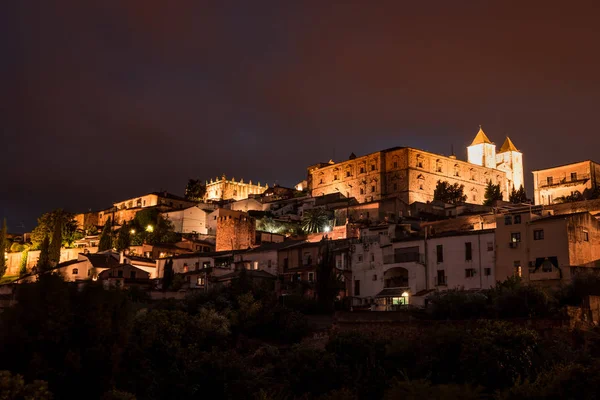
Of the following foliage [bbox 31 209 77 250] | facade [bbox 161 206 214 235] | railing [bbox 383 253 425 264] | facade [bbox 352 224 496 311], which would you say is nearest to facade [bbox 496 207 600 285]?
facade [bbox 352 224 496 311]

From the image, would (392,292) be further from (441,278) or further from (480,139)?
(480,139)

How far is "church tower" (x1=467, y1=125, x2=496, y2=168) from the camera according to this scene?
132 meters

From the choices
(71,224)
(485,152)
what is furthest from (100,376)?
(485,152)

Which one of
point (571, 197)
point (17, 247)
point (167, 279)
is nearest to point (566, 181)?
point (571, 197)

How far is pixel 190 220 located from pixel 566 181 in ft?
170

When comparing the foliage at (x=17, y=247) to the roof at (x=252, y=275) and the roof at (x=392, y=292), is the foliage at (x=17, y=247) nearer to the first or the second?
the roof at (x=252, y=275)

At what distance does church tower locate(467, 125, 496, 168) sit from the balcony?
3927cm

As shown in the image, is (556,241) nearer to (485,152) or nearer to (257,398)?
(257,398)

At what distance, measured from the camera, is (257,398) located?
29.4 m

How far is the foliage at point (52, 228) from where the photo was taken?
103 meters

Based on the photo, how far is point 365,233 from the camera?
60938 mm

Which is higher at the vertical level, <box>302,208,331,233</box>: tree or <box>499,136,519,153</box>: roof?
<box>499,136,519,153</box>: roof

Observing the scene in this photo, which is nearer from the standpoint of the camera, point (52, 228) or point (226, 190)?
point (52, 228)

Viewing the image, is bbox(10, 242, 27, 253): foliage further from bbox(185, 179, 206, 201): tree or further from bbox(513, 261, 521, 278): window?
bbox(513, 261, 521, 278): window
